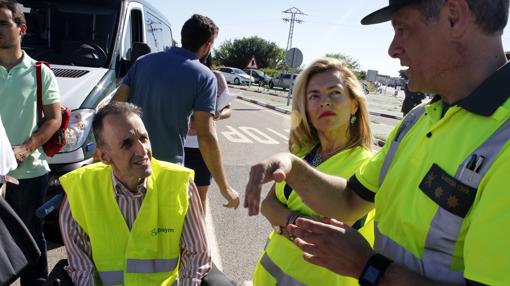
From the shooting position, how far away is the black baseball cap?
1341 mm

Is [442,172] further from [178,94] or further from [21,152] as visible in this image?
[21,152]

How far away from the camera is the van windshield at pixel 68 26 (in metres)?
4.68

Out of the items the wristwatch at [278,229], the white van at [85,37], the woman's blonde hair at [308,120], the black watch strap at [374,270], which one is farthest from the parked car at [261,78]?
the black watch strap at [374,270]

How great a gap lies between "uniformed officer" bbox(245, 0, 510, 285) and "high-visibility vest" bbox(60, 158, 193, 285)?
33.1 inches

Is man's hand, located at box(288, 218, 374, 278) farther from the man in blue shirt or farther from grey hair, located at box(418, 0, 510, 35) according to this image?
the man in blue shirt

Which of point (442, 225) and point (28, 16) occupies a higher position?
point (28, 16)

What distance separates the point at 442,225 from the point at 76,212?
1614 mm

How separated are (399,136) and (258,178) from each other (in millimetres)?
575

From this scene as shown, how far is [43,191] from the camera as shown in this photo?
2.97m

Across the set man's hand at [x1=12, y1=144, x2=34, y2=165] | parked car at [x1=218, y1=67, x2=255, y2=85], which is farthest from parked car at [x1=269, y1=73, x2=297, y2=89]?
man's hand at [x1=12, y1=144, x2=34, y2=165]

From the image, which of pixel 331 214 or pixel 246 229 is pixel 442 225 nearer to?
pixel 331 214

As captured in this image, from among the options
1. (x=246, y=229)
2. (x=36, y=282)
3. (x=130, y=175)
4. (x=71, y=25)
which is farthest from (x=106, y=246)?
(x=71, y=25)

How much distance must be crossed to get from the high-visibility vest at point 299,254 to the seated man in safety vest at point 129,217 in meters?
0.36

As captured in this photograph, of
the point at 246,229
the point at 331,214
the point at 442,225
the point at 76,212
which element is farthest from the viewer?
the point at 246,229
